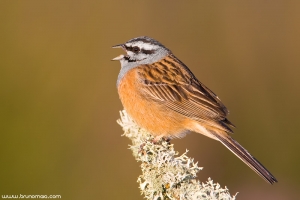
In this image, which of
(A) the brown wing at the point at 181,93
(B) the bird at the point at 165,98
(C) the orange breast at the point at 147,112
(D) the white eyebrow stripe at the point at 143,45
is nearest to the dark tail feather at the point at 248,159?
(B) the bird at the point at 165,98

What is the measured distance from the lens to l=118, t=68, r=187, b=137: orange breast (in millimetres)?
5414

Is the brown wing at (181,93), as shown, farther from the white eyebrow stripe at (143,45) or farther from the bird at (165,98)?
the white eyebrow stripe at (143,45)

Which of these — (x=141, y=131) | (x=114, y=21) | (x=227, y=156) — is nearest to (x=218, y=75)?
(x=227, y=156)

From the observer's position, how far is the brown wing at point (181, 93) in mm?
5391

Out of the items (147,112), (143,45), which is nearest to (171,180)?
(147,112)

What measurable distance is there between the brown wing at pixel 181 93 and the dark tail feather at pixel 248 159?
0.14 m

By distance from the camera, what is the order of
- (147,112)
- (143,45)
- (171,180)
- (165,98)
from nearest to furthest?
(171,180) < (147,112) < (165,98) < (143,45)

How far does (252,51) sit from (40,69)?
2930 mm

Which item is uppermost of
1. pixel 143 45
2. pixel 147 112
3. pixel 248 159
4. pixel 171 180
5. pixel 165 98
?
pixel 143 45

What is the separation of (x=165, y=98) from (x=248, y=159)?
3.67 ft

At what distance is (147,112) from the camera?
18.1 ft

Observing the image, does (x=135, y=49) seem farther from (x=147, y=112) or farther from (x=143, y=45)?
(x=147, y=112)

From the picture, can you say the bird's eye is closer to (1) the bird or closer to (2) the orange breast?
(1) the bird

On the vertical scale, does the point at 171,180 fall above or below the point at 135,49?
below
